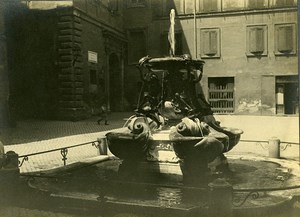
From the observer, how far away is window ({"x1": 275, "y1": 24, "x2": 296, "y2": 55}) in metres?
22.0

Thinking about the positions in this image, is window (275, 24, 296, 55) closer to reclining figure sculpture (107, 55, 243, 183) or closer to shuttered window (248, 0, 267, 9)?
shuttered window (248, 0, 267, 9)

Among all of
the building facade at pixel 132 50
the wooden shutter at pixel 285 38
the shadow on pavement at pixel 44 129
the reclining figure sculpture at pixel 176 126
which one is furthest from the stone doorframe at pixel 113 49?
the reclining figure sculpture at pixel 176 126

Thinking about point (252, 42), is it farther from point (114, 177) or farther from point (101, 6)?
point (114, 177)

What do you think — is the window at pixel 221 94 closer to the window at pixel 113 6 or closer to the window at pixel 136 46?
the window at pixel 136 46

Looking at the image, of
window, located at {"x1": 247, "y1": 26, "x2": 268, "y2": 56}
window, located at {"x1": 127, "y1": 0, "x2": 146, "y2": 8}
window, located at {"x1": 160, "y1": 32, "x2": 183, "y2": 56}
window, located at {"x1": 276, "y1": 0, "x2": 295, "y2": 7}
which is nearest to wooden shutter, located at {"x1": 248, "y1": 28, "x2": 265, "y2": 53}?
window, located at {"x1": 247, "y1": 26, "x2": 268, "y2": 56}

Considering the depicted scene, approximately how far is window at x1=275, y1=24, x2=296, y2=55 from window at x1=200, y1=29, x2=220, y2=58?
337cm

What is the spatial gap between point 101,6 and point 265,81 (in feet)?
32.8

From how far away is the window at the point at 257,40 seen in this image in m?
22.7

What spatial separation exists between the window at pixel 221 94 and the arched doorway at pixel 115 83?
17.9ft

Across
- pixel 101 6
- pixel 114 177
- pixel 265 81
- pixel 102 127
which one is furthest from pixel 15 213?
pixel 265 81

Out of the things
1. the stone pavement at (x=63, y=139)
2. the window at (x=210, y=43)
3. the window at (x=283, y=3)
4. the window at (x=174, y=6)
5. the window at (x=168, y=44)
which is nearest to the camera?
the stone pavement at (x=63, y=139)

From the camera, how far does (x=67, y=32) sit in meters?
17.3

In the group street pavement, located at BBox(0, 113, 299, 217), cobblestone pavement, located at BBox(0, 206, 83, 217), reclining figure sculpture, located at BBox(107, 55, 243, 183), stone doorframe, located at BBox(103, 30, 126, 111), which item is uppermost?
stone doorframe, located at BBox(103, 30, 126, 111)

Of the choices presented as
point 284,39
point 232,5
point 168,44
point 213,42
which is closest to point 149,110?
point 284,39
